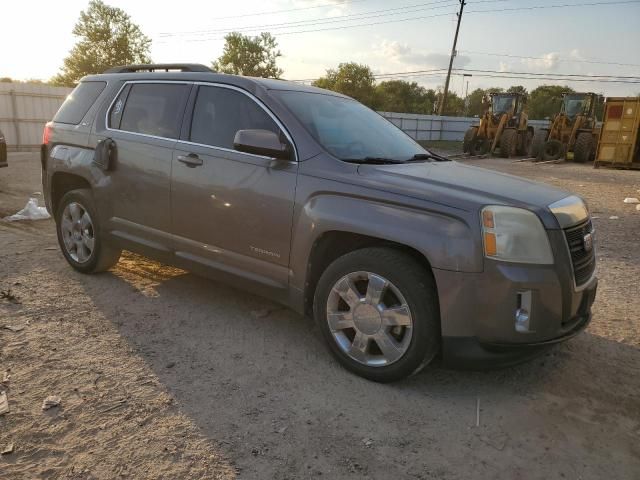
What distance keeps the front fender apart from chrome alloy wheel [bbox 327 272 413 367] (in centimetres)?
28

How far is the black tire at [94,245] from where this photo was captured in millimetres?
4484

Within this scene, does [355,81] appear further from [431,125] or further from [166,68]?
[166,68]

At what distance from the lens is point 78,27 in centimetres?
5603

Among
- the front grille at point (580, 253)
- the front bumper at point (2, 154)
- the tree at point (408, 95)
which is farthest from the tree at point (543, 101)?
the front grille at point (580, 253)

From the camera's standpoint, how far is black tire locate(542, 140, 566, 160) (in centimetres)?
2266

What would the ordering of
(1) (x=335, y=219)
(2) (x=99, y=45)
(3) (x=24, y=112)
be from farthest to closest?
(2) (x=99, y=45), (3) (x=24, y=112), (1) (x=335, y=219)

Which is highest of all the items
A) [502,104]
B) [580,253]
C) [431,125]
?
[502,104]

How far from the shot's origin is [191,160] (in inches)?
146

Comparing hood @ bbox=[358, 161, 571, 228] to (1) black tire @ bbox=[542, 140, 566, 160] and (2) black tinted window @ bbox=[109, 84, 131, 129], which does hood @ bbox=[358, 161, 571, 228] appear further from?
(1) black tire @ bbox=[542, 140, 566, 160]

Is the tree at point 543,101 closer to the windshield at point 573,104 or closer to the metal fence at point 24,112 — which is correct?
the windshield at point 573,104

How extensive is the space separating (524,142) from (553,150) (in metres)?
1.81

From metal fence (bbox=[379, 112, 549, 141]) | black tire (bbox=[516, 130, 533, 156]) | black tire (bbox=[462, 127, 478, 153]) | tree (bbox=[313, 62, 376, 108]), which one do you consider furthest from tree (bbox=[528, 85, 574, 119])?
black tire (bbox=[462, 127, 478, 153])

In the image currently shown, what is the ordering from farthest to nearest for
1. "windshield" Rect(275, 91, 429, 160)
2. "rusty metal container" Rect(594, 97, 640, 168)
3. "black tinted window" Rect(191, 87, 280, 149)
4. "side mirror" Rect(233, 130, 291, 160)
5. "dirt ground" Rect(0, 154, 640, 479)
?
"rusty metal container" Rect(594, 97, 640, 168) → "black tinted window" Rect(191, 87, 280, 149) → "windshield" Rect(275, 91, 429, 160) → "side mirror" Rect(233, 130, 291, 160) → "dirt ground" Rect(0, 154, 640, 479)

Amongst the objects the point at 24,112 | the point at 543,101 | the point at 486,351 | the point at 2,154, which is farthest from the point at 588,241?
the point at 543,101
